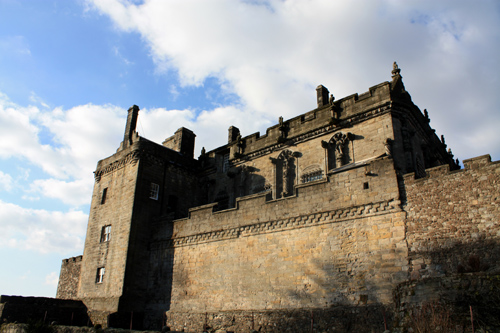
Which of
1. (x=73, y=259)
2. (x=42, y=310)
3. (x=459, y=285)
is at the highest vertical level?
(x=73, y=259)

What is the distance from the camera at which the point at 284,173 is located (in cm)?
2373

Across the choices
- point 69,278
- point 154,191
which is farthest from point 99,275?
point 154,191

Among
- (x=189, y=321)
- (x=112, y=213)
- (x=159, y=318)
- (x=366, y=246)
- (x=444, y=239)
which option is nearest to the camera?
(x=444, y=239)

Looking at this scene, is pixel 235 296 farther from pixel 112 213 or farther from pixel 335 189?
pixel 112 213

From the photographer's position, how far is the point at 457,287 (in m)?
10.9

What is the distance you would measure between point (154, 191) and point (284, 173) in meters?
8.36

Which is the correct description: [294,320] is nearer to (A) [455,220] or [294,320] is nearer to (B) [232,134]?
(A) [455,220]

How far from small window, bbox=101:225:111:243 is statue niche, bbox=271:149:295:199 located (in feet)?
34.9

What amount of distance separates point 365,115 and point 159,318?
15.2 metres

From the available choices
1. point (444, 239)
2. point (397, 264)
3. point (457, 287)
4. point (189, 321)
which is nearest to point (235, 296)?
point (189, 321)

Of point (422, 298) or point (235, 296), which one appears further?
point (235, 296)

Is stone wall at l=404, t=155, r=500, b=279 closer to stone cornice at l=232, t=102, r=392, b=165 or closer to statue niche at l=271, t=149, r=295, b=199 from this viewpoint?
stone cornice at l=232, t=102, r=392, b=165

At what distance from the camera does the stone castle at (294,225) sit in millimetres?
14695

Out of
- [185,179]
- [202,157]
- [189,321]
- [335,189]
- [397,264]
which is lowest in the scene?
[189,321]
